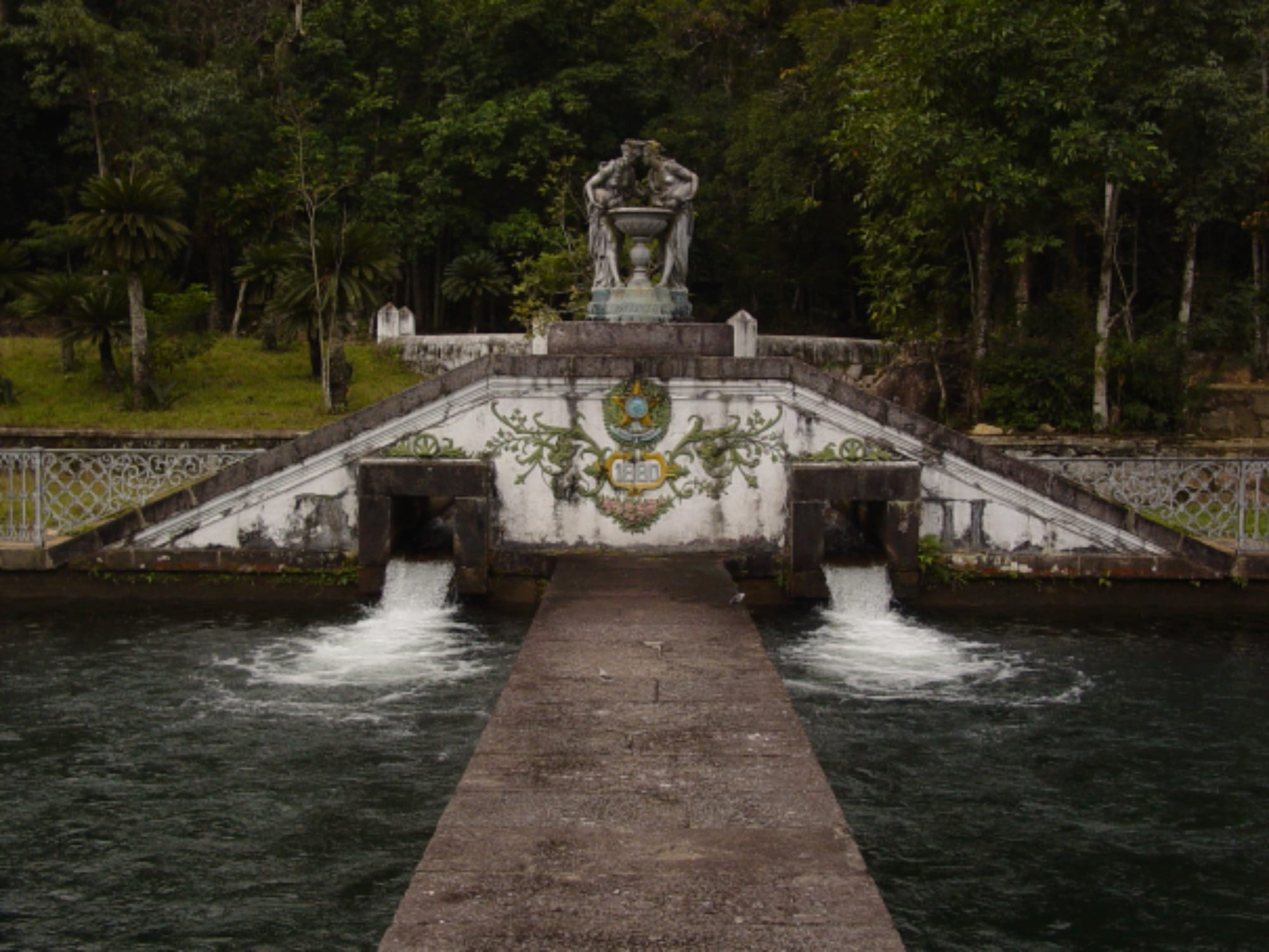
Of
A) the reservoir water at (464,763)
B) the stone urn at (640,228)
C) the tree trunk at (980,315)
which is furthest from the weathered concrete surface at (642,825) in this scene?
the tree trunk at (980,315)

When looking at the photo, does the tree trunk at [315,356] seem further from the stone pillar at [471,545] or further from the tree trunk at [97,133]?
the stone pillar at [471,545]

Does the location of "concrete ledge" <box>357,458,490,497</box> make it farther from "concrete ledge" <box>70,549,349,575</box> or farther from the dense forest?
the dense forest

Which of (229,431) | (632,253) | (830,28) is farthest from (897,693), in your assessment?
(830,28)

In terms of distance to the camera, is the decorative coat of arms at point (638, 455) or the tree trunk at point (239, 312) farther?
the tree trunk at point (239, 312)

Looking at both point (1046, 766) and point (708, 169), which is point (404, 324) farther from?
point (1046, 766)

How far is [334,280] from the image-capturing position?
22.9 metres

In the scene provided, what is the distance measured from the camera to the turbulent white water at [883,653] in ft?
29.1

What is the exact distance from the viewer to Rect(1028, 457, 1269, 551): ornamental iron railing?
11.3m

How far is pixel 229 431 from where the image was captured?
63.2 ft

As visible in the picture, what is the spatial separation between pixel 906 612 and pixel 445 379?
429cm

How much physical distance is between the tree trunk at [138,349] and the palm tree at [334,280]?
228 centimetres

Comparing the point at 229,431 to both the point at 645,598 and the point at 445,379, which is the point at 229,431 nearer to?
the point at 445,379

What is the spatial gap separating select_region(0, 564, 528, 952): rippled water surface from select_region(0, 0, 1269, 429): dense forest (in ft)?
36.3

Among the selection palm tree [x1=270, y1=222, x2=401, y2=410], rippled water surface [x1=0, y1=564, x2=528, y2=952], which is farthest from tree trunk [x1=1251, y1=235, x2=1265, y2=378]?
rippled water surface [x1=0, y1=564, x2=528, y2=952]
